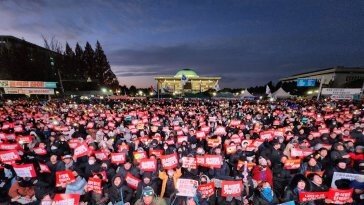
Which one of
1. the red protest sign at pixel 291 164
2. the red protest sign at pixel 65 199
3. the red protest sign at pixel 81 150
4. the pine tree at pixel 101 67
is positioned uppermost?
the pine tree at pixel 101 67

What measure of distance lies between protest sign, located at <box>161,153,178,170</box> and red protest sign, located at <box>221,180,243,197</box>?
2.09m

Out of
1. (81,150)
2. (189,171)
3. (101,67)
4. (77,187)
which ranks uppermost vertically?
(101,67)

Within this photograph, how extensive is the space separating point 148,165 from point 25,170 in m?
3.44

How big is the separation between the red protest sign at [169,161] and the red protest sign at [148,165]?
0.27 m

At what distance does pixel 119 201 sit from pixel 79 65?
70.4m

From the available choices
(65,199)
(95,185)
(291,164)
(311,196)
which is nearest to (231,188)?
(311,196)

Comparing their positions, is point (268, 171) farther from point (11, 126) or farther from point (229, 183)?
point (11, 126)

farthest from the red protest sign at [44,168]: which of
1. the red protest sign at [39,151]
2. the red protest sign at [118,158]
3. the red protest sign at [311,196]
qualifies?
the red protest sign at [311,196]

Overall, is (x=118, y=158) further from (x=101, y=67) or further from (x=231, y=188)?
(x=101, y=67)

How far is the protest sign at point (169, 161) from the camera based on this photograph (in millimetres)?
8266

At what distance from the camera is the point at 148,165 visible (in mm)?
8203

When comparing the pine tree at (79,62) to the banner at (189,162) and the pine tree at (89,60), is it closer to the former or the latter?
the pine tree at (89,60)

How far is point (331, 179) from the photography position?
7.72m

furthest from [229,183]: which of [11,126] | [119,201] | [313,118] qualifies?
[313,118]
